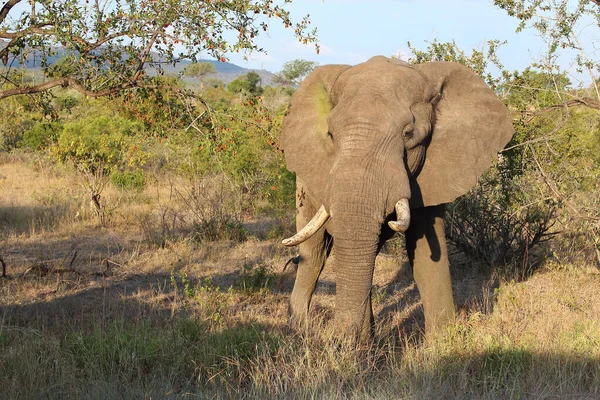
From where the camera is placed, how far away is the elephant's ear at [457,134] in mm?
6090

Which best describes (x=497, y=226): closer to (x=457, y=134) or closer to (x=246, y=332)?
(x=457, y=134)

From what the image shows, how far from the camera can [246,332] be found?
5566mm

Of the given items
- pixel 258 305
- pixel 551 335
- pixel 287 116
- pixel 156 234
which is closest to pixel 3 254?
pixel 156 234

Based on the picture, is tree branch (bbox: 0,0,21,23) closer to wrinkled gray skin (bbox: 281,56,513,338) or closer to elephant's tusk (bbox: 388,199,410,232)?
wrinkled gray skin (bbox: 281,56,513,338)

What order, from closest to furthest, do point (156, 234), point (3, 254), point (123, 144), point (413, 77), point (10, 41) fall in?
point (413, 77) → point (10, 41) → point (3, 254) → point (156, 234) → point (123, 144)

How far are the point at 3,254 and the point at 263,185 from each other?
17.1 feet

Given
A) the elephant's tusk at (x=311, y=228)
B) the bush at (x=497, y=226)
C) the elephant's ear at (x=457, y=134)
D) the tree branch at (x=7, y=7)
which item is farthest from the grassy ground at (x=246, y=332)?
the tree branch at (x=7, y=7)

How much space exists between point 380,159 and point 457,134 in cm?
114

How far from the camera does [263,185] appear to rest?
13609 millimetres

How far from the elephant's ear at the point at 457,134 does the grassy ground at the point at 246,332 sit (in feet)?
3.75

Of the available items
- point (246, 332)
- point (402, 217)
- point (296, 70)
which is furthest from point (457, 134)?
point (296, 70)

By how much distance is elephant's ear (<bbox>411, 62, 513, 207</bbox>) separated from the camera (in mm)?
6090

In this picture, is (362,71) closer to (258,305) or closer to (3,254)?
(258,305)

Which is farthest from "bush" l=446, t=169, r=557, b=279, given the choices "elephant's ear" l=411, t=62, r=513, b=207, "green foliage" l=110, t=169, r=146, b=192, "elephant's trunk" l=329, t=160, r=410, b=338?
"green foliage" l=110, t=169, r=146, b=192
